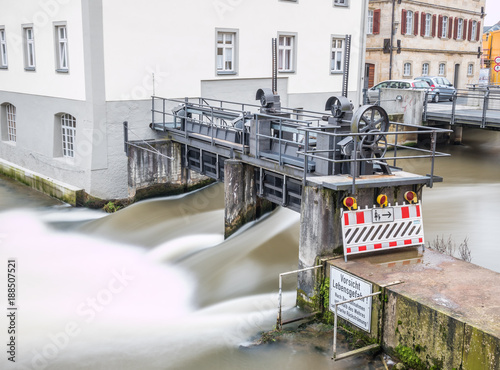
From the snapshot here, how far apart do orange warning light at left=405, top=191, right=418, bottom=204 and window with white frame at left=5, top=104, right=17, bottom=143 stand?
1800 cm

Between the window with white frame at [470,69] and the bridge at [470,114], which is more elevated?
the window with white frame at [470,69]

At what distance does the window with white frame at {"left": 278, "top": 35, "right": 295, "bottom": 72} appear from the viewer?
21625 mm

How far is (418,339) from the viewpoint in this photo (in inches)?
307

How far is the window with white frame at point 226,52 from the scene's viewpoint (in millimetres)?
19859

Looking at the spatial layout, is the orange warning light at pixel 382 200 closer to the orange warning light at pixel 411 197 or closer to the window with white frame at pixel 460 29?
the orange warning light at pixel 411 197

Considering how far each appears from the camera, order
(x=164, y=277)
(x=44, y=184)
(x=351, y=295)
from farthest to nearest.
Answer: (x=44, y=184) < (x=164, y=277) < (x=351, y=295)

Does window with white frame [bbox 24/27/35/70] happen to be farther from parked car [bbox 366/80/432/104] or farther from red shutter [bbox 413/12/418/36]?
red shutter [bbox 413/12/418/36]

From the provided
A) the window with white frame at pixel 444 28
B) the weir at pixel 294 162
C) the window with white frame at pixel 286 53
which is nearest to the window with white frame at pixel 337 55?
the window with white frame at pixel 286 53

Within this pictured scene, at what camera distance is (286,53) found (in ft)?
71.8

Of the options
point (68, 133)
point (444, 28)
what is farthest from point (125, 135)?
point (444, 28)

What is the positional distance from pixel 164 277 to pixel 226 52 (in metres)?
9.92

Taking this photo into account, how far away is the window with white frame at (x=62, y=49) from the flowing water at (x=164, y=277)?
170 inches

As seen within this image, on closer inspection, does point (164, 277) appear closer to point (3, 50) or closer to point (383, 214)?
point (383, 214)

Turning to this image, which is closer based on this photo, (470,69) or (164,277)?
Answer: (164,277)
